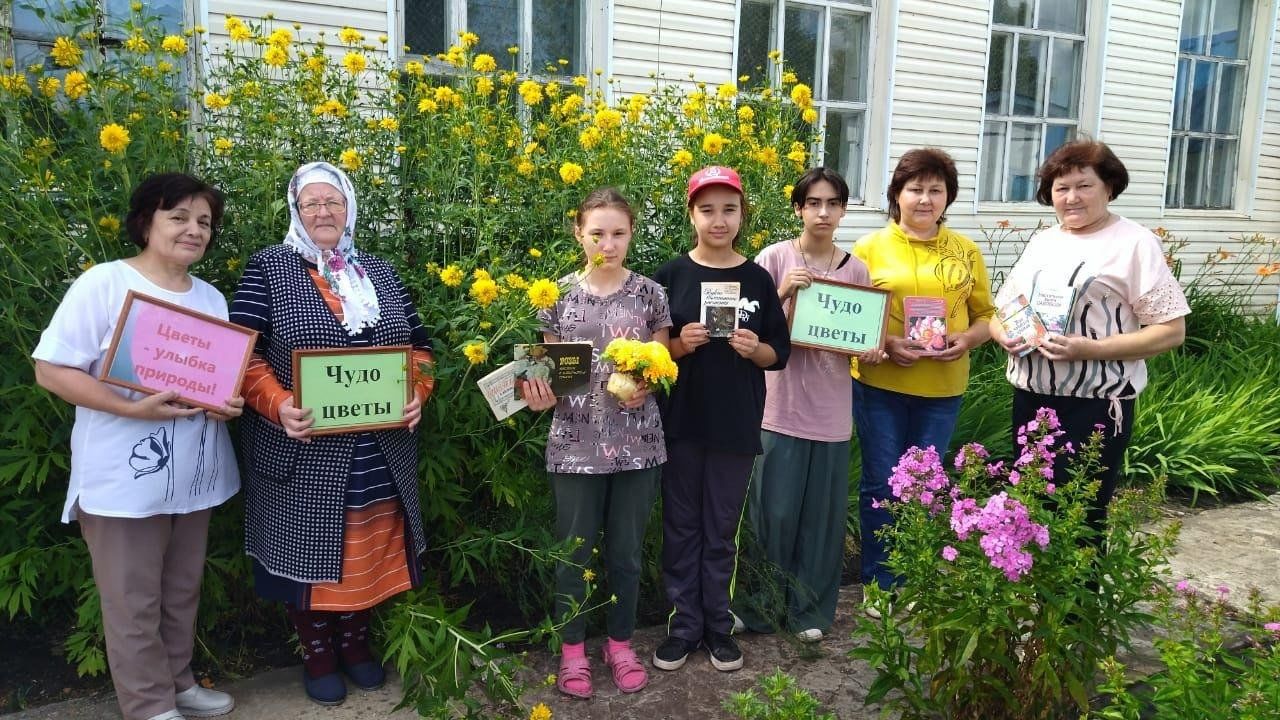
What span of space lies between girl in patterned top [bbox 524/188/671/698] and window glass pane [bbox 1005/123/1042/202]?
283 inches

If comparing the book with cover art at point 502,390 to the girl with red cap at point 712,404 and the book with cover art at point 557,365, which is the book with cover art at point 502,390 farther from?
the girl with red cap at point 712,404

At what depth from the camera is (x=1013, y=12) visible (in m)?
8.45

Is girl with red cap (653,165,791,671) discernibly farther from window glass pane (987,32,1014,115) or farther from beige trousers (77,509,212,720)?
window glass pane (987,32,1014,115)

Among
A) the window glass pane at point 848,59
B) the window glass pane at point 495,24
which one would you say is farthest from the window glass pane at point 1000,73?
the window glass pane at point 495,24

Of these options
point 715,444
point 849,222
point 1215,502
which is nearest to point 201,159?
point 715,444

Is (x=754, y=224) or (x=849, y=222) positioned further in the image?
(x=849, y=222)

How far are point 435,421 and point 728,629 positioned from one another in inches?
52.6

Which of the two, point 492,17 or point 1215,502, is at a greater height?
point 492,17

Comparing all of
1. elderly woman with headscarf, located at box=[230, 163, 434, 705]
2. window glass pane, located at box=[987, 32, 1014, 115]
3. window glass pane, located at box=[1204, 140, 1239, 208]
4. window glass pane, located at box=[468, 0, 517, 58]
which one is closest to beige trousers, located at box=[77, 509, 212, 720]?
elderly woman with headscarf, located at box=[230, 163, 434, 705]

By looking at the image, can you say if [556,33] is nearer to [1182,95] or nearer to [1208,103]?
[1182,95]

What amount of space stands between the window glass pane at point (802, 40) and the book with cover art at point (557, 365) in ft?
18.5

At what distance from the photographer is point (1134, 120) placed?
8930 mm

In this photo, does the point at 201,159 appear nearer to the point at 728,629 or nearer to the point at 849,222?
the point at 728,629

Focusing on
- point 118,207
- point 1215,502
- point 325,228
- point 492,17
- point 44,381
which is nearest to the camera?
point 44,381
